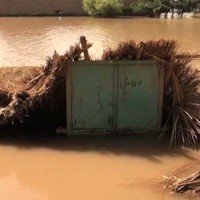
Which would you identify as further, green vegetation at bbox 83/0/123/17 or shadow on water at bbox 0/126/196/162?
green vegetation at bbox 83/0/123/17

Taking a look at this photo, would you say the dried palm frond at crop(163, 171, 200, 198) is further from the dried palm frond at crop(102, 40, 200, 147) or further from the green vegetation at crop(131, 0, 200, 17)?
the green vegetation at crop(131, 0, 200, 17)

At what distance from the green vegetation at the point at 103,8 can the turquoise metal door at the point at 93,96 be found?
33652mm

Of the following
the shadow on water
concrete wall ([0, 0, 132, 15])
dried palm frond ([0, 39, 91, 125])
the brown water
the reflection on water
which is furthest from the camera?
concrete wall ([0, 0, 132, 15])

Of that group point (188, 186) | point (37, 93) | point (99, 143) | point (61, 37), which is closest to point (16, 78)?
point (37, 93)

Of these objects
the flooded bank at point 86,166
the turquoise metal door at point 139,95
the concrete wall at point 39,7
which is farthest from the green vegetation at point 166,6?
the flooded bank at point 86,166

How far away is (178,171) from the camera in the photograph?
26.3 ft

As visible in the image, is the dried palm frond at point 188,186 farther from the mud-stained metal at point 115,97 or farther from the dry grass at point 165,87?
the mud-stained metal at point 115,97

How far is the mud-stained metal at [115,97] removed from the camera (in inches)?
369

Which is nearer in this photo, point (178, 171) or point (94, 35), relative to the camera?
point (178, 171)

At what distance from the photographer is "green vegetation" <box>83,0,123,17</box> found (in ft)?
140

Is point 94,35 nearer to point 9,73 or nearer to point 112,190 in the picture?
point 9,73

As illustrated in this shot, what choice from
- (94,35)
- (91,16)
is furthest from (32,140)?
(91,16)

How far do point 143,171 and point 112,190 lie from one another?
35.4 inches

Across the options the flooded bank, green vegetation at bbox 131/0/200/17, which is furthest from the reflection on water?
the flooded bank
